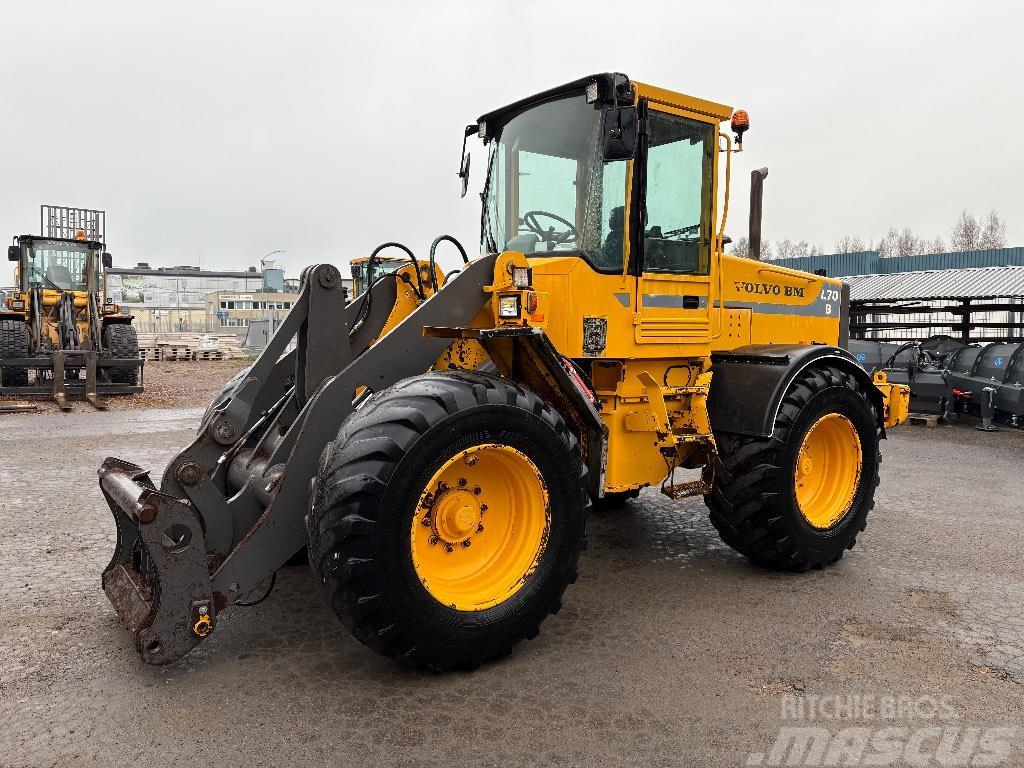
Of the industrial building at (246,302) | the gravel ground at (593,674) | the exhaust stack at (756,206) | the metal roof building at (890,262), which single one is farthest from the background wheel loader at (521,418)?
the industrial building at (246,302)

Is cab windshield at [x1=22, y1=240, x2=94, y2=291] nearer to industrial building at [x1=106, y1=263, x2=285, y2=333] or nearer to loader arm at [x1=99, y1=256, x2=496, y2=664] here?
loader arm at [x1=99, y1=256, x2=496, y2=664]

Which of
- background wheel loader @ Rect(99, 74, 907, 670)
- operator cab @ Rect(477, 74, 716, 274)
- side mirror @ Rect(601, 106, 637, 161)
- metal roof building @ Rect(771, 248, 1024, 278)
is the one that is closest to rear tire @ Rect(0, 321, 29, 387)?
background wheel loader @ Rect(99, 74, 907, 670)

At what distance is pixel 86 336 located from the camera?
16.2m

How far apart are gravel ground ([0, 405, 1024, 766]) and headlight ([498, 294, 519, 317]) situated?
1.61 metres

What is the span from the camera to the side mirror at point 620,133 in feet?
12.6

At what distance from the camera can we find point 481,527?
3.64 metres

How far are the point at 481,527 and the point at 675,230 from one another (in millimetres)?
2208

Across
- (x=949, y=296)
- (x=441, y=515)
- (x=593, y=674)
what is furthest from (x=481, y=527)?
(x=949, y=296)

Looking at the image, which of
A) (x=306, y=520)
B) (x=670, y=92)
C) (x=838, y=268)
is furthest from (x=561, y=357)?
(x=838, y=268)

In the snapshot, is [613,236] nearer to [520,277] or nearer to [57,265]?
[520,277]

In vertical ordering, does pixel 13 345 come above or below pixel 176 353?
above

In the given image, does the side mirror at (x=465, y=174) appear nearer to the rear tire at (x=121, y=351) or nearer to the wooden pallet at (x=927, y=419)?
the wooden pallet at (x=927, y=419)

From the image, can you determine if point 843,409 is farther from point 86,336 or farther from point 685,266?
point 86,336

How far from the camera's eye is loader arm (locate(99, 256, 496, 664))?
3.20 metres
